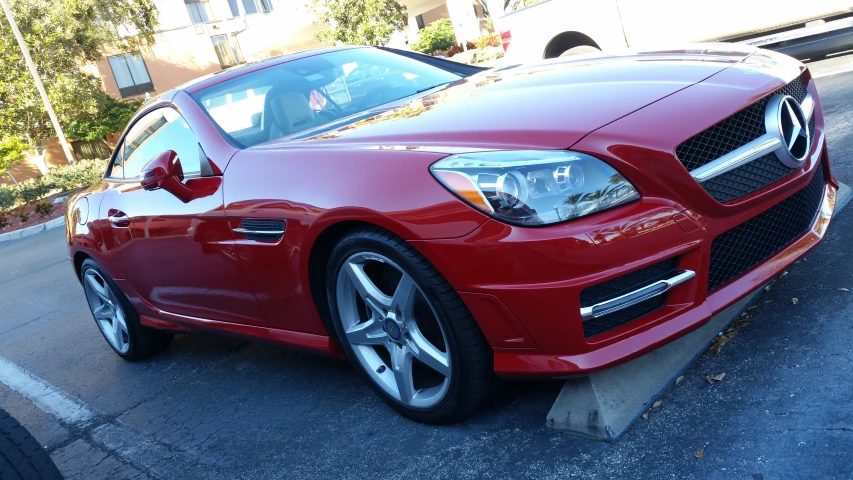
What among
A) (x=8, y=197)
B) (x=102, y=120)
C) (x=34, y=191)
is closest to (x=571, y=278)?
(x=34, y=191)

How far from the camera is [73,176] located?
21.1m

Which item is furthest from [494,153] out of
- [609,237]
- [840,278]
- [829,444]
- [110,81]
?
[110,81]

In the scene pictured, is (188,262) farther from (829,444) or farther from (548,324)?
(829,444)

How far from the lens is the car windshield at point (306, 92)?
12.0 feet

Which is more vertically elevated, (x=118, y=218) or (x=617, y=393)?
(x=118, y=218)

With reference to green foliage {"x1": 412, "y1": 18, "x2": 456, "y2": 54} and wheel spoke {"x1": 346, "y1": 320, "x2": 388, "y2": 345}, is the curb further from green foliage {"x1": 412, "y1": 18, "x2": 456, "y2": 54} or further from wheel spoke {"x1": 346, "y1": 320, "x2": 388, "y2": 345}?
green foliage {"x1": 412, "y1": 18, "x2": 456, "y2": 54}

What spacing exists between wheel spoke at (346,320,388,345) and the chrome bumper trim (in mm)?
859

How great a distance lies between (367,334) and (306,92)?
141 centimetres

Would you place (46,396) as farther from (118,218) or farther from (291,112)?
(291,112)

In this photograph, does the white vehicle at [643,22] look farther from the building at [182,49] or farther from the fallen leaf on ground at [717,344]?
the building at [182,49]

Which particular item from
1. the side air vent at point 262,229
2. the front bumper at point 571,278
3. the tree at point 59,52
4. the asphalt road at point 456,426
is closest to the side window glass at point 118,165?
the asphalt road at point 456,426

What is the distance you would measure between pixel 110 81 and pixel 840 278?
39.8 metres

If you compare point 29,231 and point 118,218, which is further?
point 29,231

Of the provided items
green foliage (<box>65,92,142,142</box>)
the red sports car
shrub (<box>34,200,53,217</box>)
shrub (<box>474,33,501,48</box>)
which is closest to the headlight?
the red sports car
